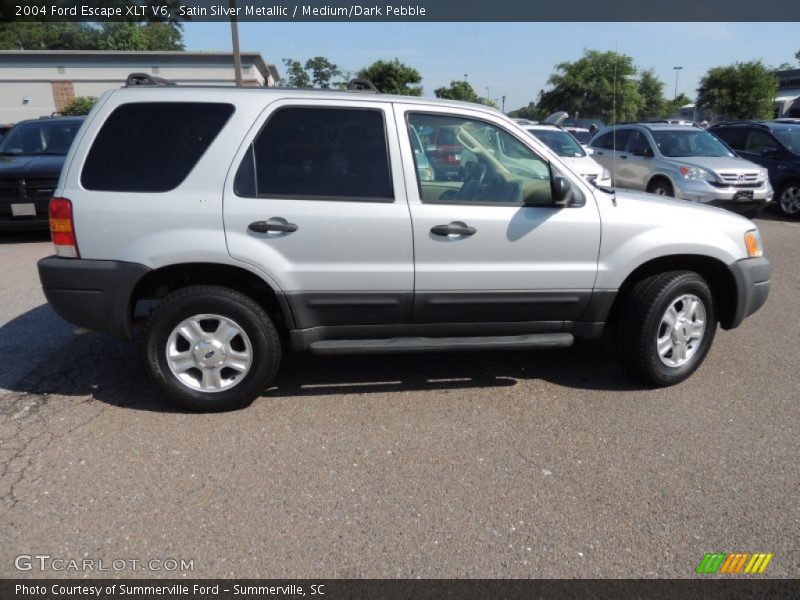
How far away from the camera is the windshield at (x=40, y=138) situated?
9.53 metres

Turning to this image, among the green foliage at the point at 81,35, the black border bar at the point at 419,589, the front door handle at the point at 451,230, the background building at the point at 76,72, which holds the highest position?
the green foliage at the point at 81,35

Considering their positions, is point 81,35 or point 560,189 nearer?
point 560,189

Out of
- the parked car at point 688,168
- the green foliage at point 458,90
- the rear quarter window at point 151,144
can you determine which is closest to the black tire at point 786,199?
the parked car at point 688,168

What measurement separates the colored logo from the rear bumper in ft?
10.4

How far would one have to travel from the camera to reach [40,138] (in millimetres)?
9711

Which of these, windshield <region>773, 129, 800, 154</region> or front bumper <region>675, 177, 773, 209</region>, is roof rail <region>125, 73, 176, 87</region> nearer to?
front bumper <region>675, 177, 773, 209</region>

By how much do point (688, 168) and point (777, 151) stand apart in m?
2.76

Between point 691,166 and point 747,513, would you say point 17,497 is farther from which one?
point 691,166

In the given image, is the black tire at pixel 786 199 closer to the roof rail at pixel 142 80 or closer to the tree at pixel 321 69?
the roof rail at pixel 142 80

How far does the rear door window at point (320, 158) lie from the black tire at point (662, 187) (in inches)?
332

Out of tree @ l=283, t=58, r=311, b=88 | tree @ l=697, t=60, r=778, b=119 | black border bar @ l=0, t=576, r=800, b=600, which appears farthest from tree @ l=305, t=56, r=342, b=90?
black border bar @ l=0, t=576, r=800, b=600

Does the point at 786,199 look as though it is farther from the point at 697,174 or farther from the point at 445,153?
the point at 445,153

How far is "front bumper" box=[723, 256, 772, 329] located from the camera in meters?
4.16

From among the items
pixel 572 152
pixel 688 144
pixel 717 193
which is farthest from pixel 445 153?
pixel 688 144
